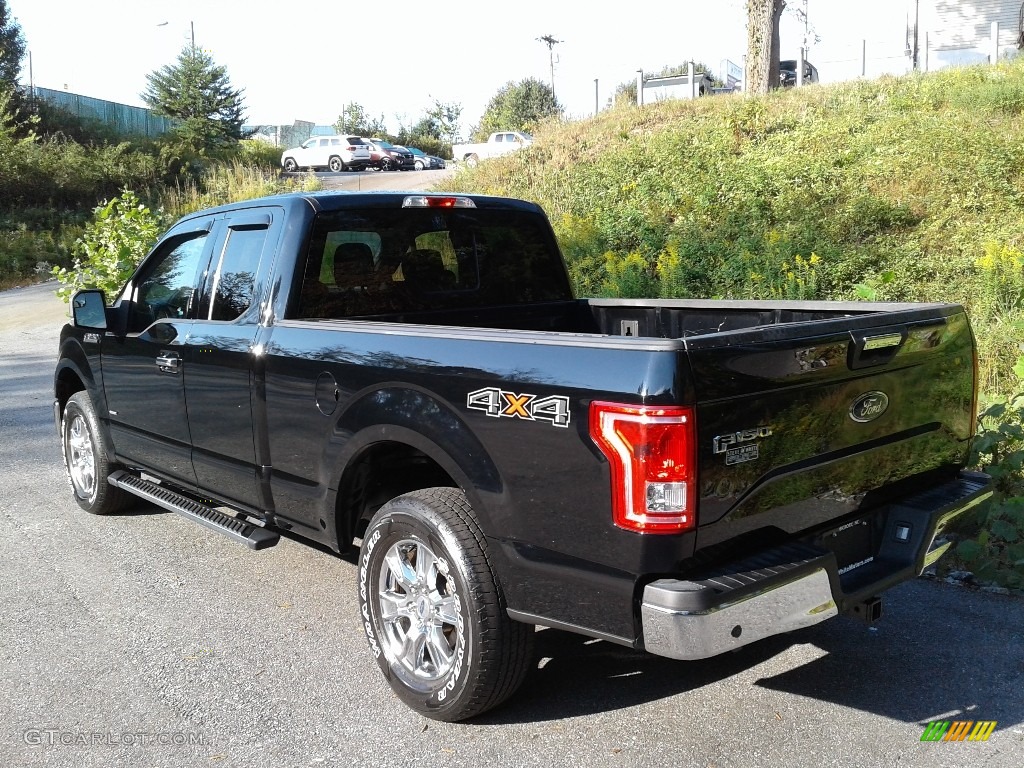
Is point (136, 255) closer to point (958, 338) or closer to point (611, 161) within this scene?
point (611, 161)

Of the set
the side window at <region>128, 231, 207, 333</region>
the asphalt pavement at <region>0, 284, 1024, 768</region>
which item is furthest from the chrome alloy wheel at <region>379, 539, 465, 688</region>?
the side window at <region>128, 231, 207, 333</region>

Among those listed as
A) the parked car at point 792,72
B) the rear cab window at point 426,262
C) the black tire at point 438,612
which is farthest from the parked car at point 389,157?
the black tire at point 438,612

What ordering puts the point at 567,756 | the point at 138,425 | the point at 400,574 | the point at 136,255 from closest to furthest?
the point at 567,756 < the point at 400,574 < the point at 138,425 < the point at 136,255

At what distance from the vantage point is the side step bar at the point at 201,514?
446 cm

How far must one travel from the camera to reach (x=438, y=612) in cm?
357

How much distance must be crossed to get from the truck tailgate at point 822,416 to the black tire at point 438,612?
85 cm

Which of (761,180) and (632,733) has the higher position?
(761,180)

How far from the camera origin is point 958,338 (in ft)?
12.3

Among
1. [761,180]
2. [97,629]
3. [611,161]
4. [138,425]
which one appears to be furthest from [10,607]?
[611,161]

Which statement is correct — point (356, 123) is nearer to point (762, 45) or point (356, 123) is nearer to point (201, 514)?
point (762, 45)

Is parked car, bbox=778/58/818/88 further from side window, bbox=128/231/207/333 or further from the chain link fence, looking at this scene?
the chain link fence

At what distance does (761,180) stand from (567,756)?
38.7ft

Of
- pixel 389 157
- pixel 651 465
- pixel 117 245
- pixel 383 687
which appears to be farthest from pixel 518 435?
pixel 389 157

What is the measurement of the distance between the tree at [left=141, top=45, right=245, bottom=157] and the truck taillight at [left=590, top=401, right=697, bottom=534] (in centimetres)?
4010
